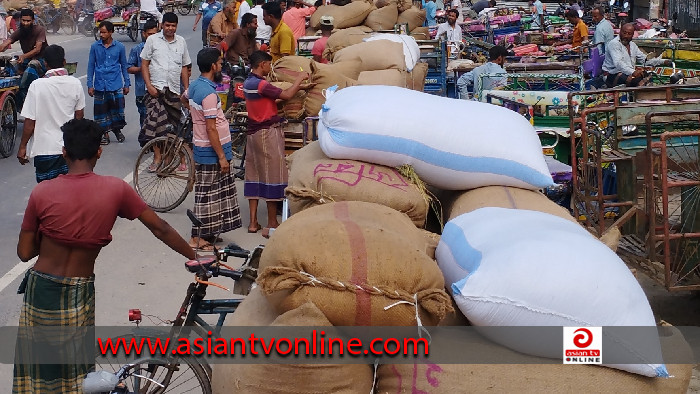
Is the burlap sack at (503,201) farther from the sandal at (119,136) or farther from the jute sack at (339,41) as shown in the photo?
the sandal at (119,136)

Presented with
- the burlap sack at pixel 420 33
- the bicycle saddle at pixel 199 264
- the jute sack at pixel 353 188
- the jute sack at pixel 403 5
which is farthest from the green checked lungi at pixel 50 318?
the jute sack at pixel 403 5

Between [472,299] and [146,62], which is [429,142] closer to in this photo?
[472,299]

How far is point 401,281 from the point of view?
2887 millimetres

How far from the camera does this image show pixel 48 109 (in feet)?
22.9

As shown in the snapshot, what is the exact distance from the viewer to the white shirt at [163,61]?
9.48 metres

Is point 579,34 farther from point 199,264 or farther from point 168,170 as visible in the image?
point 199,264

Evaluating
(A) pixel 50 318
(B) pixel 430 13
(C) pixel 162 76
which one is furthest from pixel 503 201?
(B) pixel 430 13

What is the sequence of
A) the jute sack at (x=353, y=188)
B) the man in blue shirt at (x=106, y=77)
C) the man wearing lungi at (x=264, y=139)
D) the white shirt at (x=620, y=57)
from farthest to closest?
1. the white shirt at (x=620, y=57)
2. the man in blue shirt at (x=106, y=77)
3. the man wearing lungi at (x=264, y=139)
4. the jute sack at (x=353, y=188)

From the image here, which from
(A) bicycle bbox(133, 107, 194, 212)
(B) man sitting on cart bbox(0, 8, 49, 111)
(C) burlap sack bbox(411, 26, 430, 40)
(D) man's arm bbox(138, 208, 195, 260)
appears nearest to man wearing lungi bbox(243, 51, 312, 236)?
(A) bicycle bbox(133, 107, 194, 212)

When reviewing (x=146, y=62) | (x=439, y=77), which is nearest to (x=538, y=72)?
(x=439, y=77)

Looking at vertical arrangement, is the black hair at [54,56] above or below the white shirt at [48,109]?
above

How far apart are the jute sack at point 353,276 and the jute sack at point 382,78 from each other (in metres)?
4.70

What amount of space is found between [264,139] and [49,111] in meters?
1.68

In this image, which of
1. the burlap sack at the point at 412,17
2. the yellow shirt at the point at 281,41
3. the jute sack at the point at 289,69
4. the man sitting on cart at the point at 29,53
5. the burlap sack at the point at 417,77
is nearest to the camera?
A: the jute sack at the point at 289,69
